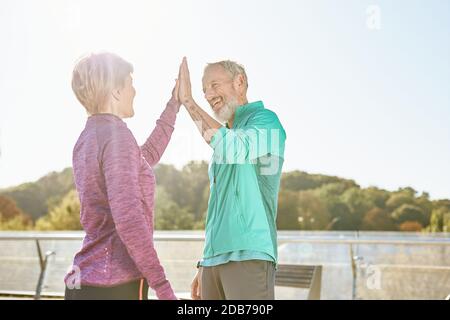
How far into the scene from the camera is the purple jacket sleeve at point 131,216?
1539 millimetres

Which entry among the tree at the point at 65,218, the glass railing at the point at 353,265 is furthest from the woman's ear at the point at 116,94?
the tree at the point at 65,218

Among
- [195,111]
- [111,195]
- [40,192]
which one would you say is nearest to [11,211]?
[40,192]

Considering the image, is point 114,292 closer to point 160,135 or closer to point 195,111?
point 195,111

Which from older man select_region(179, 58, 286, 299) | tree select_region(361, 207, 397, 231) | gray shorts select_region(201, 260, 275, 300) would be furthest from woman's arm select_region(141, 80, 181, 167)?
tree select_region(361, 207, 397, 231)

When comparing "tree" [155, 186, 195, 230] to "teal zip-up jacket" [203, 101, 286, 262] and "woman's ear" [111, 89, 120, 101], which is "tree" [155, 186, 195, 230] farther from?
"woman's ear" [111, 89, 120, 101]

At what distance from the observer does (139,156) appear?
1.62 m

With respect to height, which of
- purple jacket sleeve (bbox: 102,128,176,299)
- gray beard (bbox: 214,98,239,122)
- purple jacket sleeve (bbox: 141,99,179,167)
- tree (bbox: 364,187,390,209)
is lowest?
tree (bbox: 364,187,390,209)

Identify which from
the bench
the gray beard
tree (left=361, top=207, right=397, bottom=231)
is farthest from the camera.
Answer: tree (left=361, top=207, right=397, bottom=231)

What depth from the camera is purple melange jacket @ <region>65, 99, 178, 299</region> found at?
1.54 m

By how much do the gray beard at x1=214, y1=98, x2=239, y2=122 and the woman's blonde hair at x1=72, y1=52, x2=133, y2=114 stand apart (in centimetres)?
68

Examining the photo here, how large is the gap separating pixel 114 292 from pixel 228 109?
957mm

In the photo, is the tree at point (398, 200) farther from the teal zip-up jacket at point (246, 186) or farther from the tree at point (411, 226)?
the teal zip-up jacket at point (246, 186)

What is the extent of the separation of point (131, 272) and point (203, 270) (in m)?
0.56
